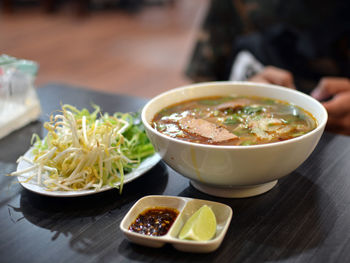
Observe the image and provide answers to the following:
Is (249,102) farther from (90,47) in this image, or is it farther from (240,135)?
(90,47)

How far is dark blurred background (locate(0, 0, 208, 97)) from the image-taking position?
14.3ft

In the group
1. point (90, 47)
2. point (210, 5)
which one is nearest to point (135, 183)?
point (210, 5)

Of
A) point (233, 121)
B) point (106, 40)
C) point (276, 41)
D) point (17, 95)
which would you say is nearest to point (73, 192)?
point (233, 121)

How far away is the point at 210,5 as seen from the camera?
246 cm

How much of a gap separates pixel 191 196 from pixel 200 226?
0.61 ft

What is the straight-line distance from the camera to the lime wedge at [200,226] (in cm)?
77

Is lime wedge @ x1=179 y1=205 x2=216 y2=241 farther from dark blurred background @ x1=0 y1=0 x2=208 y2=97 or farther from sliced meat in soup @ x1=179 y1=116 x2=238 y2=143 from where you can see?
dark blurred background @ x1=0 y1=0 x2=208 y2=97

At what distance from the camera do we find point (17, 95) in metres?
1.45

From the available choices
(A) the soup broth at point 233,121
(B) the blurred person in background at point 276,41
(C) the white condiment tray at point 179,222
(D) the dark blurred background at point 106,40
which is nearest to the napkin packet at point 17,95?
(A) the soup broth at point 233,121

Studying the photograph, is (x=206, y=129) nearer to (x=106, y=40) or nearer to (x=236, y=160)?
(x=236, y=160)

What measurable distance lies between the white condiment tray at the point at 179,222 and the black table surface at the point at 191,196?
22 millimetres

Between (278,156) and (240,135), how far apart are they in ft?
0.49

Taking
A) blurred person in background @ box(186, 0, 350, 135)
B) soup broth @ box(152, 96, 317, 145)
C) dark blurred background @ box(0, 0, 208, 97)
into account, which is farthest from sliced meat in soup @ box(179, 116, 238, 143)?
dark blurred background @ box(0, 0, 208, 97)

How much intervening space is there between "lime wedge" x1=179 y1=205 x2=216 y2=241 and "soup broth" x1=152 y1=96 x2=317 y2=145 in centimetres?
17
